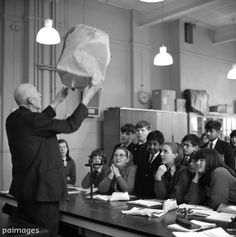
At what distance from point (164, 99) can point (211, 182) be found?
13.3ft

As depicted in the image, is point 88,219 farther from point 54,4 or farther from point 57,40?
point 54,4

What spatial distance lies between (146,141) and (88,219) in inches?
81.0

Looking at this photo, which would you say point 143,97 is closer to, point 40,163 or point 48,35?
point 48,35

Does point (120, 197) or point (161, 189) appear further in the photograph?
point (161, 189)

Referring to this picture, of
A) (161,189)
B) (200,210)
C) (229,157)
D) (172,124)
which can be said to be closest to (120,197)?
(161,189)

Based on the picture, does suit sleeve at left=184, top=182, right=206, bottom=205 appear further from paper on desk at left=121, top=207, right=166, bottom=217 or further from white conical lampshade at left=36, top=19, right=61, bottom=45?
white conical lampshade at left=36, top=19, right=61, bottom=45

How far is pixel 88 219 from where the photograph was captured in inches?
100

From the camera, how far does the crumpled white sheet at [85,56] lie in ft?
7.96

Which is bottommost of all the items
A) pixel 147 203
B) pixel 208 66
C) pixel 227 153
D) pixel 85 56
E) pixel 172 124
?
pixel 147 203

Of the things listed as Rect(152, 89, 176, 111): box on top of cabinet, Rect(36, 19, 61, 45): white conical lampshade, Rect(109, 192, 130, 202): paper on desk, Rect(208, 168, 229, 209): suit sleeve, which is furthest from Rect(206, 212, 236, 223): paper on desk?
Rect(152, 89, 176, 111): box on top of cabinet

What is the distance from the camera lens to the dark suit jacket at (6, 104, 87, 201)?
93.7 inches

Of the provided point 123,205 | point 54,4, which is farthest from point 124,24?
point 123,205

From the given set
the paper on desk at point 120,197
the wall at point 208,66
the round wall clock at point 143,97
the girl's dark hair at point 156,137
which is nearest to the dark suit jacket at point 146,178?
the girl's dark hair at point 156,137

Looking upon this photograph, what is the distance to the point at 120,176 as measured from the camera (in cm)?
359
